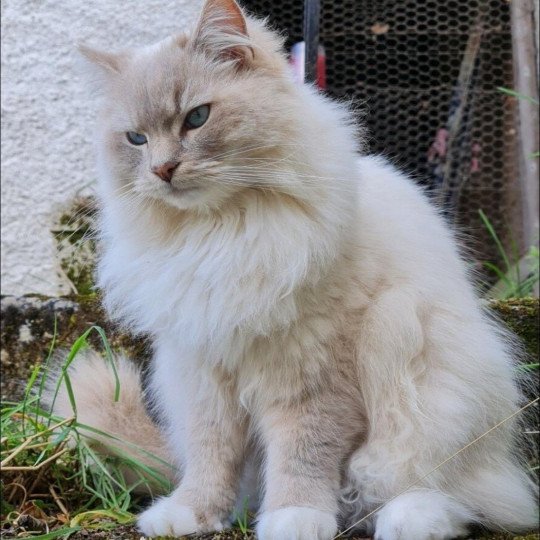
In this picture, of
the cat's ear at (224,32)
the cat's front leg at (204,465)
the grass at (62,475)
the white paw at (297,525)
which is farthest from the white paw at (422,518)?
the cat's ear at (224,32)

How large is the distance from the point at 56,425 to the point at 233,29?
992 millimetres

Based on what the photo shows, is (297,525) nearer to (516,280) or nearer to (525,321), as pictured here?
(525,321)

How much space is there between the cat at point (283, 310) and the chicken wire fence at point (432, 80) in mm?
1360

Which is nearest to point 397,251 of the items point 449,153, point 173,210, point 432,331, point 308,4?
point 432,331

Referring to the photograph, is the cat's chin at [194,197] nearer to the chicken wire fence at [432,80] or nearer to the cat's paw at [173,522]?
the cat's paw at [173,522]

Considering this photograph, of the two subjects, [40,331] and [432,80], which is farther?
[432,80]

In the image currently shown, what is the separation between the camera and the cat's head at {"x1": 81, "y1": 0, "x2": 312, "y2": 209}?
63.3 inches

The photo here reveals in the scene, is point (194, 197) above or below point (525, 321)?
above

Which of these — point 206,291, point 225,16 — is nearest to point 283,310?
point 206,291

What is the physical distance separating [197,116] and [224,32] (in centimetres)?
19

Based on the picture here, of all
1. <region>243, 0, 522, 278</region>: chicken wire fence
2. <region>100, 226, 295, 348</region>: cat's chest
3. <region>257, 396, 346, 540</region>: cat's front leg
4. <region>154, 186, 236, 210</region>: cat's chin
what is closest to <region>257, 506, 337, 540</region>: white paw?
<region>257, 396, 346, 540</region>: cat's front leg

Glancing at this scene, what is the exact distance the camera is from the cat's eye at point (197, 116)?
1634 millimetres

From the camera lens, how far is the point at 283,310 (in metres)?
1.62

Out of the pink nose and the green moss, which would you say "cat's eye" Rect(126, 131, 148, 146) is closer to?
the pink nose
